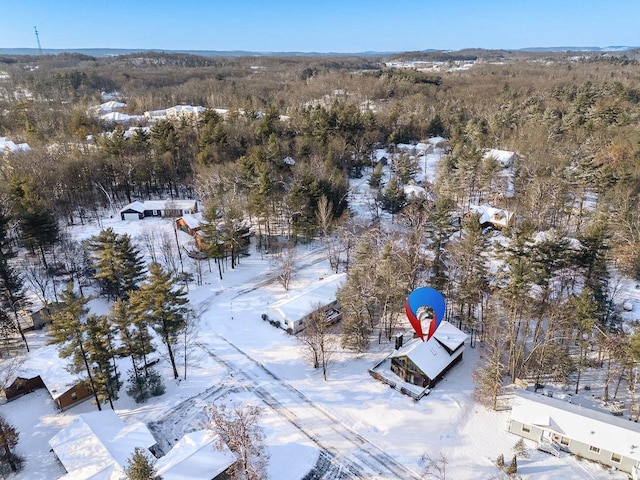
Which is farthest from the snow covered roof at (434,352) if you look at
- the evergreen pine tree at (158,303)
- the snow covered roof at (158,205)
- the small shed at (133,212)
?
the small shed at (133,212)

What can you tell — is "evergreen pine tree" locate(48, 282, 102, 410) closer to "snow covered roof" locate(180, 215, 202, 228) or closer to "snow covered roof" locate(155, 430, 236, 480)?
"snow covered roof" locate(155, 430, 236, 480)

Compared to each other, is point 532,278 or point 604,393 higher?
point 532,278

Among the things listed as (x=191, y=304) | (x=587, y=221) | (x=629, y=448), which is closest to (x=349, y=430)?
(x=629, y=448)

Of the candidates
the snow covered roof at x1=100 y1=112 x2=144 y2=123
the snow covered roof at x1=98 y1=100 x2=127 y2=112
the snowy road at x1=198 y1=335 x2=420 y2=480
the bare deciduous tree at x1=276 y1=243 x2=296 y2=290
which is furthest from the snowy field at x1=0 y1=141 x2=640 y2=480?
the snow covered roof at x1=98 y1=100 x2=127 y2=112

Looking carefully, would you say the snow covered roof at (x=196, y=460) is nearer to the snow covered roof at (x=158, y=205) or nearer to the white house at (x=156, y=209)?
the white house at (x=156, y=209)

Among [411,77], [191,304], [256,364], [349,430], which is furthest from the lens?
[411,77]

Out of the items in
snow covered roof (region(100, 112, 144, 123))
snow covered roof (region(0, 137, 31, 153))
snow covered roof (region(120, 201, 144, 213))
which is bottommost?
snow covered roof (region(120, 201, 144, 213))

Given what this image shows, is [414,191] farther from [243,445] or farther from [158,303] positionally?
[243,445]

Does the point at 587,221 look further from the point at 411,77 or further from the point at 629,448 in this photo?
the point at 411,77
